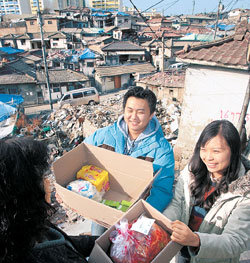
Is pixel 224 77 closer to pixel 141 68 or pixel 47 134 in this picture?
pixel 47 134

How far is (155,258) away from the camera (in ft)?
3.43

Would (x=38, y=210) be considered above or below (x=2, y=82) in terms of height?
above

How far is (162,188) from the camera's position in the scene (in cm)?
174

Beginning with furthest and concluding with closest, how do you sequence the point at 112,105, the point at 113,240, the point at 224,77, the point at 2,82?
the point at 2,82
the point at 112,105
the point at 224,77
the point at 113,240

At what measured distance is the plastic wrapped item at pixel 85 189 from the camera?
1.77 metres

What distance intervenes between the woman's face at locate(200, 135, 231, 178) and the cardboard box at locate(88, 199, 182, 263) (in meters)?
0.57

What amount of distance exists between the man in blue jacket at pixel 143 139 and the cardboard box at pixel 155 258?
0.37m

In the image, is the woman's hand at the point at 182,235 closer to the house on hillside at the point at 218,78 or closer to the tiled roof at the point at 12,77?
the house on hillside at the point at 218,78

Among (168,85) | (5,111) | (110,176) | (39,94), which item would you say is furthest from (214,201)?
(39,94)

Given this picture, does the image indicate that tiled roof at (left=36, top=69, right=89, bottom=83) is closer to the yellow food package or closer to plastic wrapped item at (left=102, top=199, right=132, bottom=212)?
the yellow food package

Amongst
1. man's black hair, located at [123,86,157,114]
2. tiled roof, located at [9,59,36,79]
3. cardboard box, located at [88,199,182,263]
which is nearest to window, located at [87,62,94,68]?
tiled roof, located at [9,59,36,79]

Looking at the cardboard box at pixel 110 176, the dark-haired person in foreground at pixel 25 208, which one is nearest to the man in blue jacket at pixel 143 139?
the cardboard box at pixel 110 176

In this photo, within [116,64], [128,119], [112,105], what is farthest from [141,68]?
[128,119]

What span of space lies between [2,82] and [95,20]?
29.5 m
